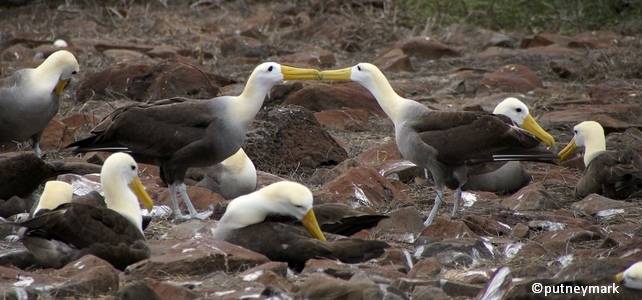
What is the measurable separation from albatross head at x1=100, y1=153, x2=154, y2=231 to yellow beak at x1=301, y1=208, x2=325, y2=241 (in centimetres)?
84

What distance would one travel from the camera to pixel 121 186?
6.52 meters

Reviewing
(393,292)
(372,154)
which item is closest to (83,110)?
(372,154)

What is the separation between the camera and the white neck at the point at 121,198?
644 centimetres

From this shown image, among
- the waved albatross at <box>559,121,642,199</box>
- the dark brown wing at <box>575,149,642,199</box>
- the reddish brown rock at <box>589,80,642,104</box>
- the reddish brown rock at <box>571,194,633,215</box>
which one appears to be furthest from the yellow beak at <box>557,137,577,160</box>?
the reddish brown rock at <box>589,80,642,104</box>

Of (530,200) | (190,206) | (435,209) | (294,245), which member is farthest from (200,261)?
(530,200)

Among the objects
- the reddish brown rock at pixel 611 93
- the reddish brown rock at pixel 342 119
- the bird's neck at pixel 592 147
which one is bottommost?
the reddish brown rock at pixel 611 93

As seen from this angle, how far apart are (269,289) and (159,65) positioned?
6.70m

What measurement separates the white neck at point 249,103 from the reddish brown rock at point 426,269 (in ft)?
6.80

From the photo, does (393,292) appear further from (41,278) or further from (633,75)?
(633,75)

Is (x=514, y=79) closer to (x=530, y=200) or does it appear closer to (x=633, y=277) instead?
(x=530, y=200)

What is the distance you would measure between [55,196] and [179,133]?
1.22 metres

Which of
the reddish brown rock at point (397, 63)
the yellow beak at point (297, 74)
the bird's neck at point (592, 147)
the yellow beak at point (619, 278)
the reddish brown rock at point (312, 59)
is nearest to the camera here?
the yellow beak at point (619, 278)

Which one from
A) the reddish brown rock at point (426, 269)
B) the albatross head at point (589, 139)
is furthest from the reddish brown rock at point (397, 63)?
the reddish brown rock at point (426, 269)

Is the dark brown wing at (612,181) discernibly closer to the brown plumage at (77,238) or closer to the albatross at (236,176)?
the albatross at (236,176)
